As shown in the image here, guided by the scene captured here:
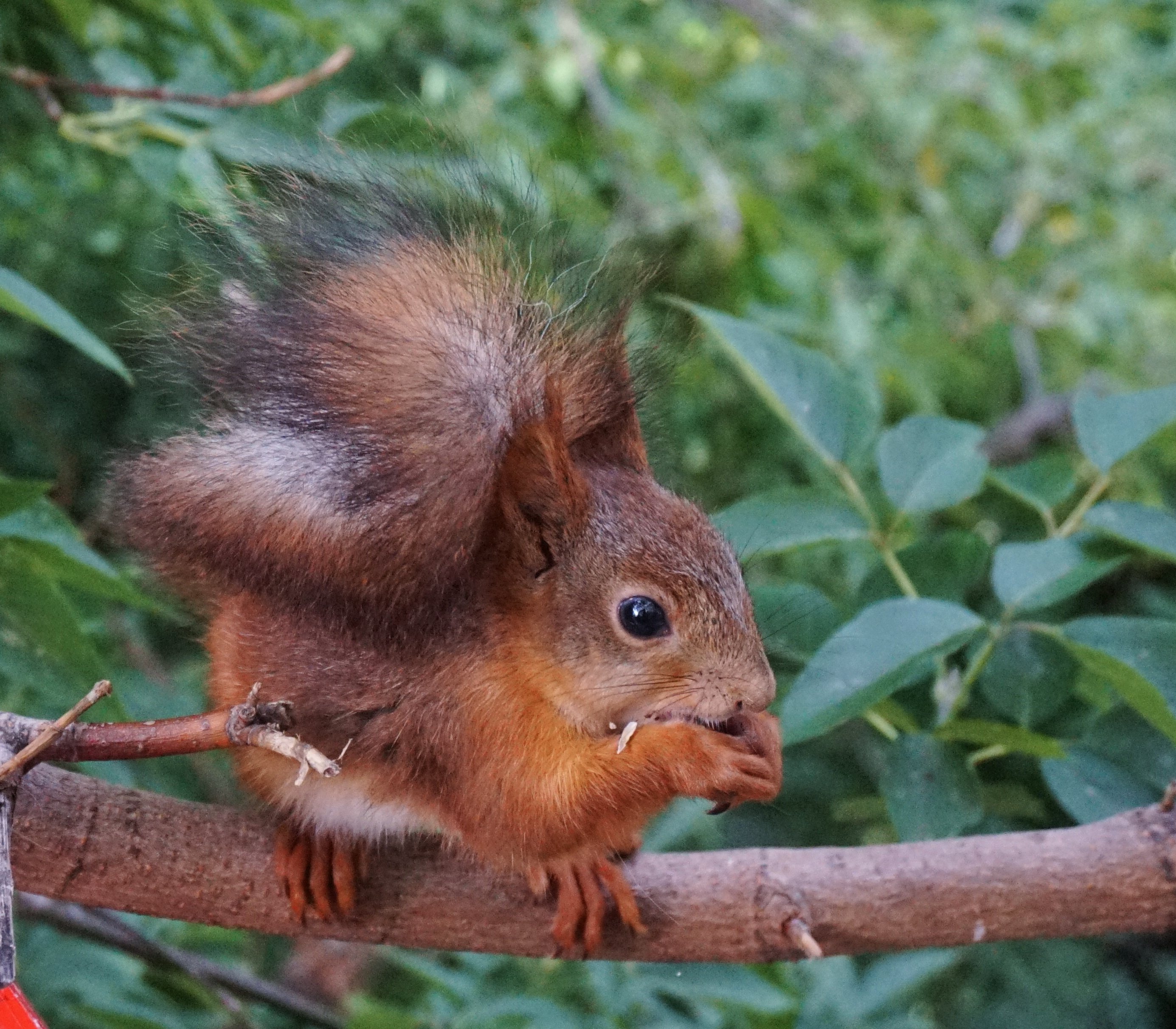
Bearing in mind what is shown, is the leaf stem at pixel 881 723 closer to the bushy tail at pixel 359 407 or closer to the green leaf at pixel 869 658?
the green leaf at pixel 869 658

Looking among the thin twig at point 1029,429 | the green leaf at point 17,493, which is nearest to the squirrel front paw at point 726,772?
the green leaf at point 17,493

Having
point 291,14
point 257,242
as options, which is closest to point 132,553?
point 257,242

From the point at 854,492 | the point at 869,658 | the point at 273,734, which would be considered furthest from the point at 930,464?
the point at 273,734

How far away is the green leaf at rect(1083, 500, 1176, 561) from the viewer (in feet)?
3.43

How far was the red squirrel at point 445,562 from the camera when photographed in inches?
35.6

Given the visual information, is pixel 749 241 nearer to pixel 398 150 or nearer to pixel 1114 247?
pixel 1114 247

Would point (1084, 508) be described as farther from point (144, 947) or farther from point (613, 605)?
point (144, 947)

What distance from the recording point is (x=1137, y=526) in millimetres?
1094

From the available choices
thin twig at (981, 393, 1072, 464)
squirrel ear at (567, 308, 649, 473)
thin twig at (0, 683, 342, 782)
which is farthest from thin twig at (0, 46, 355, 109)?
thin twig at (981, 393, 1072, 464)

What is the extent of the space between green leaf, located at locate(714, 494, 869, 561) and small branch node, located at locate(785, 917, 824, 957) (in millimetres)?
311

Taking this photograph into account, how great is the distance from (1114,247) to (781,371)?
2.00 metres

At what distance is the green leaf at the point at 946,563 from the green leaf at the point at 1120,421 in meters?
0.13

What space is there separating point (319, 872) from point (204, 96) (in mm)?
809

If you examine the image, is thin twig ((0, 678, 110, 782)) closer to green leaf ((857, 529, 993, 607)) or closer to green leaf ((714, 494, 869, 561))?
green leaf ((714, 494, 869, 561))
